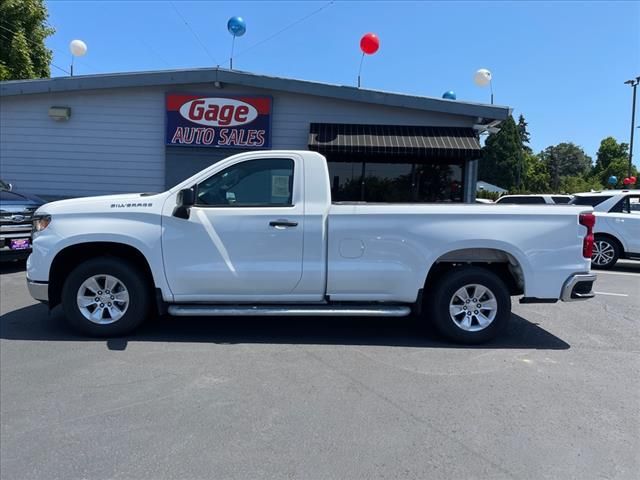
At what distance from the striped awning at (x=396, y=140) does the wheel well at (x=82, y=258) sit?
695 cm

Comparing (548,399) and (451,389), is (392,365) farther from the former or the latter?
(548,399)

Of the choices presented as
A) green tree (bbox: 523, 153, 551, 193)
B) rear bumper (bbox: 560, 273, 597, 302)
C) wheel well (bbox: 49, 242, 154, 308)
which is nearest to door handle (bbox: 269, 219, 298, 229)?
wheel well (bbox: 49, 242, 154, 308)

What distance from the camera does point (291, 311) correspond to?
508cm

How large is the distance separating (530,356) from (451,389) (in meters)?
1.33

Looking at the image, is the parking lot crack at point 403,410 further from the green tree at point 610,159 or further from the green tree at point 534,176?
the green tree at point 534,176

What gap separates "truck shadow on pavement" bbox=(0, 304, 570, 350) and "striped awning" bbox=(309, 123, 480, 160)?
6.17 metres

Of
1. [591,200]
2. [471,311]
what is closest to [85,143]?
[471,311]

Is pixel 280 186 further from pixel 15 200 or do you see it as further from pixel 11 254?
pixel 15 200

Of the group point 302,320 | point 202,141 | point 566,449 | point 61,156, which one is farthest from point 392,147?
point 566,449

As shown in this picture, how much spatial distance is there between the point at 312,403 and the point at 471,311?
2.21 metres

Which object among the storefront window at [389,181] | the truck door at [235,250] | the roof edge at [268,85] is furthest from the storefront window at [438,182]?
the truck door at [235,250]

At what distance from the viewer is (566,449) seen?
3.18 meters

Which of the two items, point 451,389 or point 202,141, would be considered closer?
point 451,389

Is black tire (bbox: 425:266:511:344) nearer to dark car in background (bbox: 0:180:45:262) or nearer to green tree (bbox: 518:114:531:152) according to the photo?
dark car in background (bbox: 0:180:45:262)
